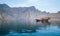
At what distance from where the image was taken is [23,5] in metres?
2.12

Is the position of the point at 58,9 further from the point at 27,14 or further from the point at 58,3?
the point at 27,14

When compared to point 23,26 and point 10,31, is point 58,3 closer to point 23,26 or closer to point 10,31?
point 23,26

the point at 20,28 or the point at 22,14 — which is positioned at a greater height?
the point at 22,14

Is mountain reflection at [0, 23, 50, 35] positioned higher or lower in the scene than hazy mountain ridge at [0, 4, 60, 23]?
lower

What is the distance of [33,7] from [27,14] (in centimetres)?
14

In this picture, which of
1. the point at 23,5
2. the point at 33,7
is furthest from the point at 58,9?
the point at 23,5

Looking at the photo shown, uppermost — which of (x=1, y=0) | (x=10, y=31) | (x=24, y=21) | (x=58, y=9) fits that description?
(x=1, y=0)

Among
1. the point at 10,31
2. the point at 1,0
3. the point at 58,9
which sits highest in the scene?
the point at 1,0

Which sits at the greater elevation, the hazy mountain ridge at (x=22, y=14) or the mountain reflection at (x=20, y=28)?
the hazy mountain ridge at (x=22, y=14)

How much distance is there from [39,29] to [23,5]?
43 centimetres

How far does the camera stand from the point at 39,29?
6.78 feet

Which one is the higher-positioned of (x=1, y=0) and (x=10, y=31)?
(x=1, y=0)

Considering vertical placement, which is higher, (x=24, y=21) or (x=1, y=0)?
(x=1, y=0)

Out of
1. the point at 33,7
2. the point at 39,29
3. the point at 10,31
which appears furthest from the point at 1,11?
the point at 39,29
